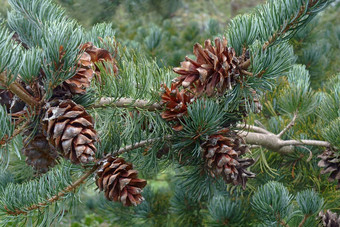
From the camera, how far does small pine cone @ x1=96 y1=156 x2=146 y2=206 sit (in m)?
0.82

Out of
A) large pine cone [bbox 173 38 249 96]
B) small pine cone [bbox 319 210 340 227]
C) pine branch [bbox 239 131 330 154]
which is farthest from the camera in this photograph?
pine branch [bbox 239 131 330 154]

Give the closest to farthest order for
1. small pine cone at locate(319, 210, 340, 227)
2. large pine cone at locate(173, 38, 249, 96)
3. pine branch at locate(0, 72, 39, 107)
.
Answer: pine branch at locate(0, 72, 39, 107) < large pine cone at locate(173, 38, 249, 96) < small pine cone at locate(319, 210, 340, 227)

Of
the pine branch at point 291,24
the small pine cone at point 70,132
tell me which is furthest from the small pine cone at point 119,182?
the pine branch at point 291,24

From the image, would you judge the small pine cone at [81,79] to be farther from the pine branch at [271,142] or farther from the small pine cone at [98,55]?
the pine branch at [271,142]

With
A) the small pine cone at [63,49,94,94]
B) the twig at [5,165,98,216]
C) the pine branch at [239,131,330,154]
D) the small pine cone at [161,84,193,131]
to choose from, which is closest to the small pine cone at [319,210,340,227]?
the pine branch at [239,131,330,154]

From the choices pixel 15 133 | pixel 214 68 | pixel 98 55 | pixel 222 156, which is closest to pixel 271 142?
pixel 222 156

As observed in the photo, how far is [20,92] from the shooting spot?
28.0 inches

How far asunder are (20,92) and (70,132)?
0.12 m

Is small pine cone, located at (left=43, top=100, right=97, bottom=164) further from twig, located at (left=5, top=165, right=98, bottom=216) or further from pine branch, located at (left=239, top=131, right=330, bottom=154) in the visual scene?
pine branch, located at (left=239, top=131, right=330, bottom=154)

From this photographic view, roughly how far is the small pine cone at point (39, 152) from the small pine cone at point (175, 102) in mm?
275

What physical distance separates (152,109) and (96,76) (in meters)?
0.15

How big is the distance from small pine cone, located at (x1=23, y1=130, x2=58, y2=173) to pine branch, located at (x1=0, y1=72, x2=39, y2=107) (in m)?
0.09

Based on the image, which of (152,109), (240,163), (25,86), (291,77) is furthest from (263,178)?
(25,86)

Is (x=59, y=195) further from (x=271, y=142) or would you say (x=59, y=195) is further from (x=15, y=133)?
(x=271, y=142)
